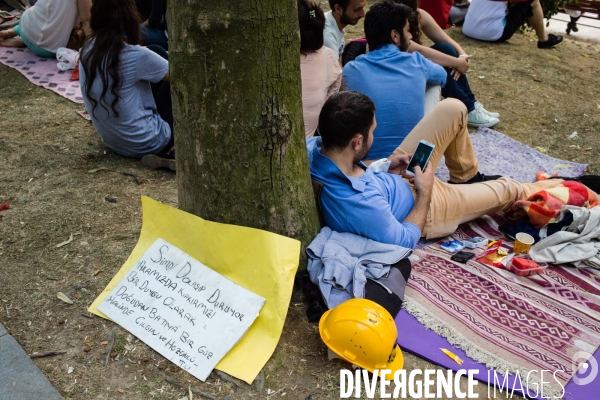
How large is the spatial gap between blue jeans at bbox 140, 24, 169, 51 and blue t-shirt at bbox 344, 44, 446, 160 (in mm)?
2501

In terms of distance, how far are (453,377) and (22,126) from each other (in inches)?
168

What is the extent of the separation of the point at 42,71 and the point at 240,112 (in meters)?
4.62

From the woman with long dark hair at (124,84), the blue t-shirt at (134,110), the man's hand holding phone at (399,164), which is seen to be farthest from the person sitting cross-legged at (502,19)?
the blue t-shirt at (134,110)

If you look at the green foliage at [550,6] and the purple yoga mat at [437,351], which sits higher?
the green foliage at [550,6]

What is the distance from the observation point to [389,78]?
13.8 ft

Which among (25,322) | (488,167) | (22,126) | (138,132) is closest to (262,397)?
(25,322)

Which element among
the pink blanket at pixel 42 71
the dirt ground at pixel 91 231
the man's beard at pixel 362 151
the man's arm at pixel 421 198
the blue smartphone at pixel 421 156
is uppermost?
the man's beard at pixel 362 151

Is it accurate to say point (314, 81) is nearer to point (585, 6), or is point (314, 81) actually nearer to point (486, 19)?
point (486, 19)

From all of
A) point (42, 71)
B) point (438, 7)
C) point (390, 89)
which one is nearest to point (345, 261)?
point (390, 89)

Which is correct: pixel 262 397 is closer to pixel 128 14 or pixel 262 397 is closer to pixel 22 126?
pixel 128 14

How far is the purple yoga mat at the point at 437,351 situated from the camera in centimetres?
258

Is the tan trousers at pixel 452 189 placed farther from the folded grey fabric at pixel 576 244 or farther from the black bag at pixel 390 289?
the black bag at pixel 390 289

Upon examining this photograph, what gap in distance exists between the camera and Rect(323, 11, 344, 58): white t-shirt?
534 cm

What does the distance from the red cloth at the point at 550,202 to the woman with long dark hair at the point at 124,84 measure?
101 inches
